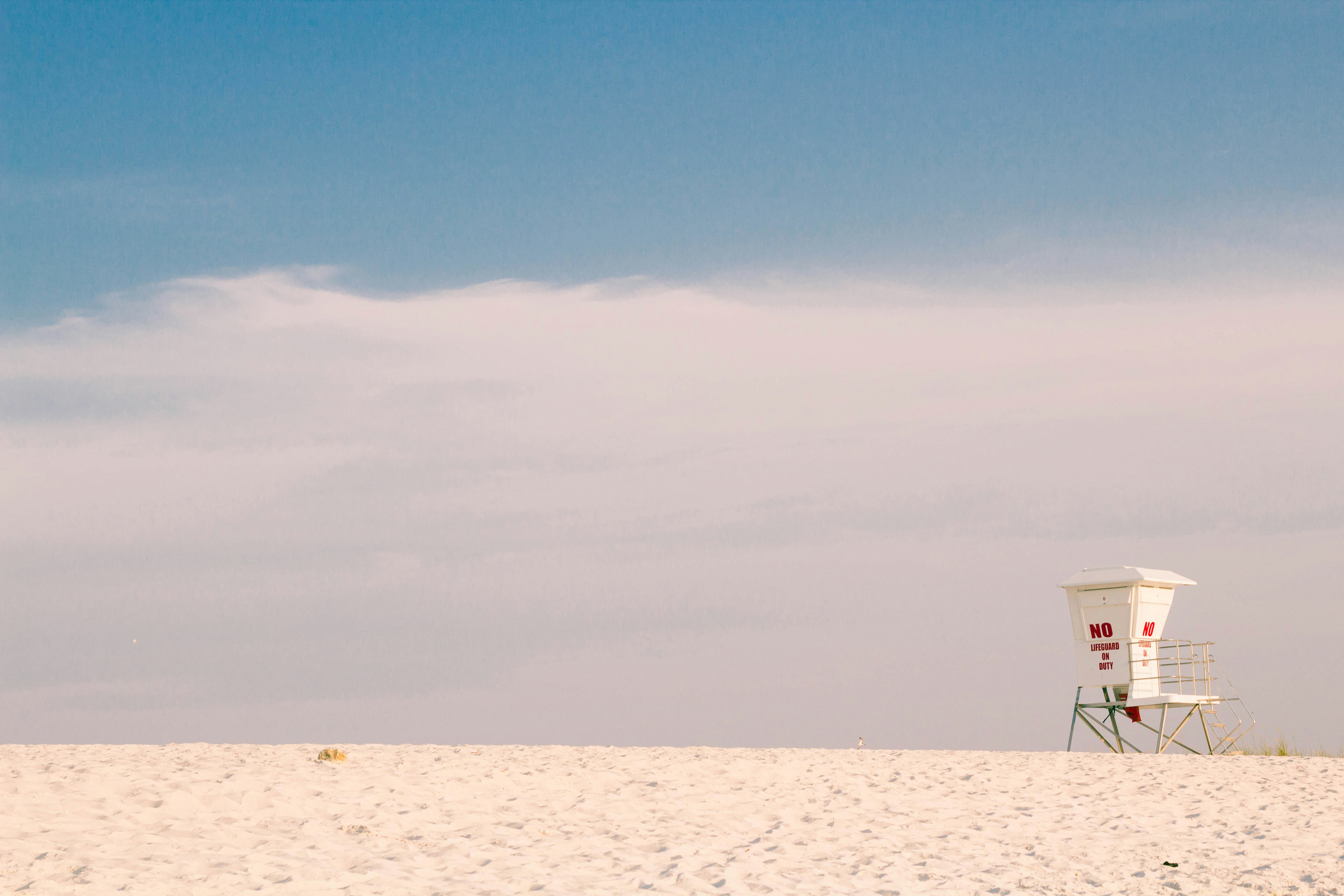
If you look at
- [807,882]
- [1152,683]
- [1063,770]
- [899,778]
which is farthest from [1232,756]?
[807,882]

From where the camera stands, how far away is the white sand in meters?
9.28

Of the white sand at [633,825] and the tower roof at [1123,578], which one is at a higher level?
the tower roof at [1123,578]

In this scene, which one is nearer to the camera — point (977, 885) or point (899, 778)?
point (977, 885)

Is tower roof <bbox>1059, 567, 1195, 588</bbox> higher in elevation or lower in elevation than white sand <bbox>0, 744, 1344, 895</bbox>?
higher

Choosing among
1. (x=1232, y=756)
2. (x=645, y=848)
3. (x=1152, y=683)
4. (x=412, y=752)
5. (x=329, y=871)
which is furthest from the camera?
(x=1152, y=683)

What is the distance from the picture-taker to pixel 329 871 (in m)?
9.16

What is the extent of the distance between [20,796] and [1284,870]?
11.7 metres

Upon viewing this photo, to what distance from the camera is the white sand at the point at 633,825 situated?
9.28 metres

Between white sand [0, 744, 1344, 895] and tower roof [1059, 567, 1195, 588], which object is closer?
white sand [0, 744, 1344, 895]

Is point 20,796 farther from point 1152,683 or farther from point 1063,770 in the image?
point 1152,683

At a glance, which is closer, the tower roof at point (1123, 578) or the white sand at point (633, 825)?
the white sand at point (633, 825)

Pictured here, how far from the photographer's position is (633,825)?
37.8ft

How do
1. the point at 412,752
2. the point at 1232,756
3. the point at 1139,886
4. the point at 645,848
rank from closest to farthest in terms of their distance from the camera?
the point at 1139,886 < the point at 645,848 < the point at 412,752 < the point at 1232,756

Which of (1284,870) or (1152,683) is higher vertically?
(1152,683)
